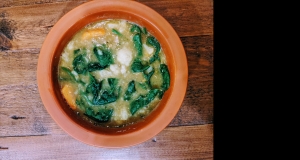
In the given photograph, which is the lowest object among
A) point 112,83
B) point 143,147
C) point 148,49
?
point 143,147

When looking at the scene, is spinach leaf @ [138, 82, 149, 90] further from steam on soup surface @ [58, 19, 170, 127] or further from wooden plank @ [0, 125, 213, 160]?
wooden plank @ [0, 125, 213, 160]

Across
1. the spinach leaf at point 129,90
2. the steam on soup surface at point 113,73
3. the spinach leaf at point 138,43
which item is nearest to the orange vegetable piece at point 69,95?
the steam on soup surface at point 113,73

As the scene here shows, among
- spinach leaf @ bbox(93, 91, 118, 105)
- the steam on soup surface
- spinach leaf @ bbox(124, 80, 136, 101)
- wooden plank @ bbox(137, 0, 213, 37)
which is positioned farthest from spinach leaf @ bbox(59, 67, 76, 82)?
wooden plank @ bbox(137, 0, 213, 37)

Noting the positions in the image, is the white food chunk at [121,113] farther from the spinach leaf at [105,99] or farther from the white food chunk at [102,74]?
the white food chunk at [102,74]

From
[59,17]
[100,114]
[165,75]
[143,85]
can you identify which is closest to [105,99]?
[100,114]

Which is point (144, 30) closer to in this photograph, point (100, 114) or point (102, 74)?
point (102, 74)
